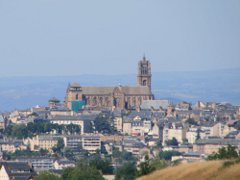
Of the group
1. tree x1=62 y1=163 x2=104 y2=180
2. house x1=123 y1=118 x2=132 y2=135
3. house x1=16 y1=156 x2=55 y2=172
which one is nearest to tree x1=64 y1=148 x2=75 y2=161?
house x1=16 y1=156 x2=55 y2=172

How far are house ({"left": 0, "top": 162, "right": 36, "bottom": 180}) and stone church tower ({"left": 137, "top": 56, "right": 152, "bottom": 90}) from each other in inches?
3479

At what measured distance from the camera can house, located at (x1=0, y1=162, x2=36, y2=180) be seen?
54.1m

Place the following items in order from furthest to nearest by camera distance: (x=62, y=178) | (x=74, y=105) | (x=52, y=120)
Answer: (x=74, y=105), (x=52, y=120), (x=62, y=178)

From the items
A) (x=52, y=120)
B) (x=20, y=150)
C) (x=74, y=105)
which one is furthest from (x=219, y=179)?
(x=74, y=105)

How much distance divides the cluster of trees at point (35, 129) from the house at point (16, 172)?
49.3 m

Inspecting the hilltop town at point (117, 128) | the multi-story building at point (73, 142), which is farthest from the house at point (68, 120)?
the multi-story building at point (73, 142)

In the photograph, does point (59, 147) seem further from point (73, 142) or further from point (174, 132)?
point (174, 132)

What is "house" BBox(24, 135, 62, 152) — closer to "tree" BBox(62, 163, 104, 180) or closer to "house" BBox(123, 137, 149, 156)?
"house" BBox(123, 137, 149, 156)

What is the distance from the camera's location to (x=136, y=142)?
361ft

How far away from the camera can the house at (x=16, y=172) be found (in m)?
54.1

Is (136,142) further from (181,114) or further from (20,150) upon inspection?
(181,114)

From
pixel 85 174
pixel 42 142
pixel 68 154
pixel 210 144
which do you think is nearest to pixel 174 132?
pixel 42 142

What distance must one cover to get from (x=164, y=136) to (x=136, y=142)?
28.2 feet

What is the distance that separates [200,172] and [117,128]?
101978 mm
